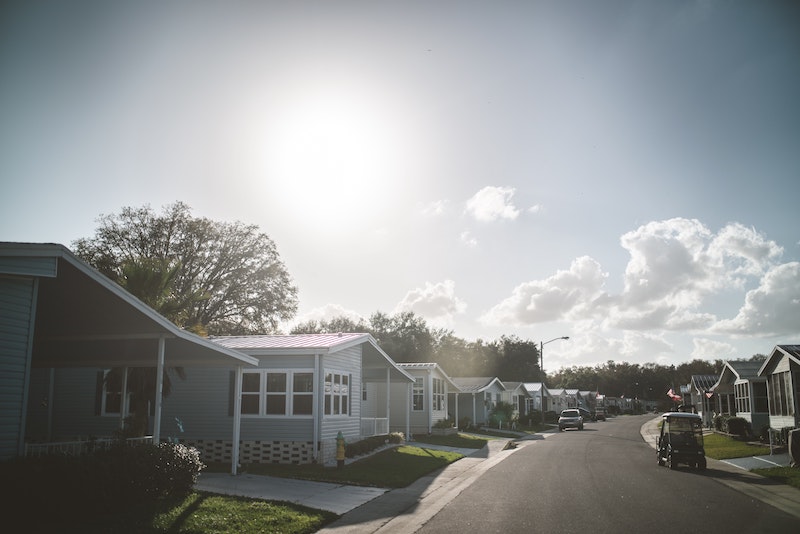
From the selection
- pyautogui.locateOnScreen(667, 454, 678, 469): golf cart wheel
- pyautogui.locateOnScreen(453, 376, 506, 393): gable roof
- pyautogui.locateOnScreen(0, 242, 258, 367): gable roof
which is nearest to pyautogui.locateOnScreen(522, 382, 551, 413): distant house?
pyautogui.locateOnScreen(453, 376, 506, 393): gable roof

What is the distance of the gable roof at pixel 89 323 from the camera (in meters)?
9.89

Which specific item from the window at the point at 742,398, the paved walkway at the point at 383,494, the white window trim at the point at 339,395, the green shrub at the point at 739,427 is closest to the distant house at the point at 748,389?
the window at the point at 742,398

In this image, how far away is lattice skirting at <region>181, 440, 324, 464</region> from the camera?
795 inches

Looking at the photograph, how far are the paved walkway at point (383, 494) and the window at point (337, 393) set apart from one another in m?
4.38

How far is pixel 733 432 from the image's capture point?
33.9 metres

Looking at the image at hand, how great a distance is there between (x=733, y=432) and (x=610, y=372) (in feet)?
385

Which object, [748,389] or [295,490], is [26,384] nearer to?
[295,490]

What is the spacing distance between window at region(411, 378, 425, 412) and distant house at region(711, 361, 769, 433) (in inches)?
734

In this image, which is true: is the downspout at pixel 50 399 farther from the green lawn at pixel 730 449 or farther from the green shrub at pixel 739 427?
the green shrub at pixel 739 427

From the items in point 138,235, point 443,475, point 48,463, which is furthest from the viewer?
point 138,235

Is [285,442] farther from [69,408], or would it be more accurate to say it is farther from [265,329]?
[265,329]

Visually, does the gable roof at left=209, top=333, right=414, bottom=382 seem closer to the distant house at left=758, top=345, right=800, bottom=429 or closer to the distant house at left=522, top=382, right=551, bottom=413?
the distant house at left=758, top=345, right=800, bottom=429

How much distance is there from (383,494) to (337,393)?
24.6 feet

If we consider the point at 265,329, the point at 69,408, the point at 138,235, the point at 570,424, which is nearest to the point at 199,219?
the point at 138,235
